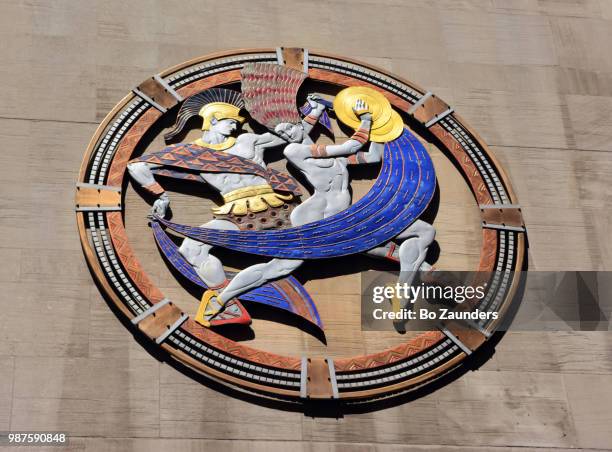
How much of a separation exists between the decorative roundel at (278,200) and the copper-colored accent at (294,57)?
0.05ft

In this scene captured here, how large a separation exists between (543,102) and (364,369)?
478 centimetres

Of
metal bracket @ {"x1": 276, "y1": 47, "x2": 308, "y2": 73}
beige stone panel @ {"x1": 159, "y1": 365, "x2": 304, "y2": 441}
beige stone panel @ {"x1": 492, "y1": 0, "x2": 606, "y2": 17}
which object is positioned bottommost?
beige stone panel @ {"x1": 159, "y1": 365, "x2": 304, "y2": 441}

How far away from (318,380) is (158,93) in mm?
4075

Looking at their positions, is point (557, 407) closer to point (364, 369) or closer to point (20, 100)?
point (364, 369)

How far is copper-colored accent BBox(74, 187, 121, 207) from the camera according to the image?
12711 mm

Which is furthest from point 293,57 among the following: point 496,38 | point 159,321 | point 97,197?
point 159,321

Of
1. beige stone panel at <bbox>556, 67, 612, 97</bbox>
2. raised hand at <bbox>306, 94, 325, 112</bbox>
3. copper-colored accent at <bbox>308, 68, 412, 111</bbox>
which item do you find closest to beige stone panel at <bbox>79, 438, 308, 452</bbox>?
raised hand at <bbox>306, 94, 325, 112</bbox>

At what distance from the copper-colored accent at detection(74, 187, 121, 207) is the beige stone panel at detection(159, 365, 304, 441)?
2.03 metres

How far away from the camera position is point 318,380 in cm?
1217

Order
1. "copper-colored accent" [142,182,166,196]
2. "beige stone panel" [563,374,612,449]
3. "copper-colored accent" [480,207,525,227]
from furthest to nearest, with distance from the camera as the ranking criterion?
1. "copper-colored accent" [480,207,525,227]
2. "copper-colored accent" [142,182,166,196]
3. "beige stone panel" [563,374,612,449]

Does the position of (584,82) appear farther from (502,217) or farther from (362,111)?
(362,111)

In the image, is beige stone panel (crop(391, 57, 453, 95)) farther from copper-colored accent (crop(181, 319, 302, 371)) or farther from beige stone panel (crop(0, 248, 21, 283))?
beige stone panel (crop(0, 248, 21, 283))

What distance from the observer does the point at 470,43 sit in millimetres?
15211

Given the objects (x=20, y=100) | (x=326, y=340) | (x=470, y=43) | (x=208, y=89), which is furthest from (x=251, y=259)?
(x=470, y=43)
